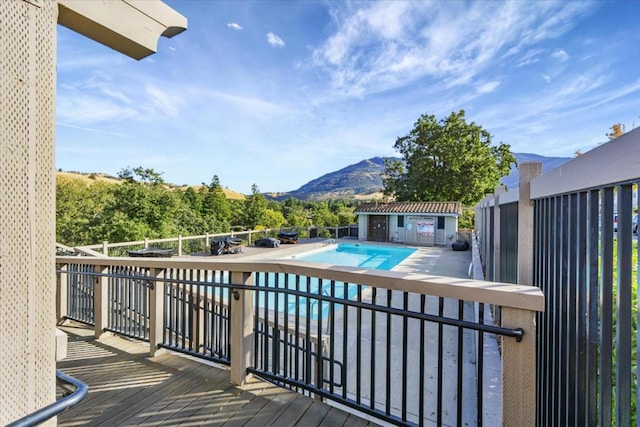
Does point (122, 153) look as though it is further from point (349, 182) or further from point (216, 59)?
point (349, 182)

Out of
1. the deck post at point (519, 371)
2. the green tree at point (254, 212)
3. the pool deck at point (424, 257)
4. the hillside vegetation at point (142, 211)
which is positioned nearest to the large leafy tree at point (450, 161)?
the pool deck at point (424, 257)

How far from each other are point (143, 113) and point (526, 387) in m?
15.7

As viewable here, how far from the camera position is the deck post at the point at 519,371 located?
4.00 ft

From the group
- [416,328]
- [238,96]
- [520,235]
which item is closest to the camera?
[520,235]

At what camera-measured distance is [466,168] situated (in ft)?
65.6

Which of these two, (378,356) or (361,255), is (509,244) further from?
(361,255)

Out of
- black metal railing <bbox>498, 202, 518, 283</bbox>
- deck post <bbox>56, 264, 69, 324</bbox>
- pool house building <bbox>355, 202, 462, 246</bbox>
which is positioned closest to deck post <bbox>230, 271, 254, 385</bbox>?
black metal railing <bbox>498, 202, 518, 283</bbox>

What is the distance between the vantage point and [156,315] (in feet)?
9.09

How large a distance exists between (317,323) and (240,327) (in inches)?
24.5

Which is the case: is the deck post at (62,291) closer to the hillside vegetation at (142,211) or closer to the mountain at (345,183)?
the hillside vegetation at (142,211)

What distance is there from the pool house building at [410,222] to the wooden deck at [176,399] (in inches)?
659

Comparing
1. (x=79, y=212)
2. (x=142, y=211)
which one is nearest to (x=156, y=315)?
(x=142, y=211)

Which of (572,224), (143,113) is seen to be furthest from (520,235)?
(143,113)

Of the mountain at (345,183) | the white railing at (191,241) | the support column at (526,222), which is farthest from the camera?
the mountain at (345,183)
